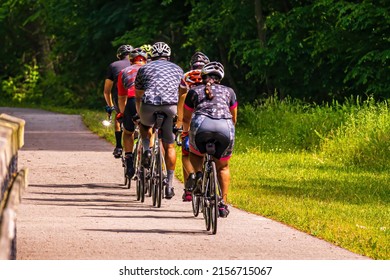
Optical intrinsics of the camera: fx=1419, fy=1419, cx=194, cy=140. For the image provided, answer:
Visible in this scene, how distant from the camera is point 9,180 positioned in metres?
9.17

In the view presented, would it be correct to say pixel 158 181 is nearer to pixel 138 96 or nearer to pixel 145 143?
pixel 145 143

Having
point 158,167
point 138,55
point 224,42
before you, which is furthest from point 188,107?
point 224,42

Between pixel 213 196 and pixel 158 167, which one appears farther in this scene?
pixel 158 167

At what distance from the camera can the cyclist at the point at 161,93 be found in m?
16.1

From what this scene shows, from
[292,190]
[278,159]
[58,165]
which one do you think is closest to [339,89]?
[278,159]

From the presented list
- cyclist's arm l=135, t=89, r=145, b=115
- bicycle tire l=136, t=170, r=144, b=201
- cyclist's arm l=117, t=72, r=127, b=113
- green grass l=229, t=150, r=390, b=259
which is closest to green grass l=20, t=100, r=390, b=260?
green grass l=229, t=150, r=390, b=259

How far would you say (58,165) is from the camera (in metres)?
22.2

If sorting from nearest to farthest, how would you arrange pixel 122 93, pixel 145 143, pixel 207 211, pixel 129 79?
pixel 207 211
pixel 145 143
pixel 129 79
pixel 122 93

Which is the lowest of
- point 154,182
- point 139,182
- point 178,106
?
point 139,182

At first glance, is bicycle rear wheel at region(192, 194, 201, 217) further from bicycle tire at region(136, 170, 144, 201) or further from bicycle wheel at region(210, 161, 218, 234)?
→ bicycle tire at region(136, 170, 144, 201)

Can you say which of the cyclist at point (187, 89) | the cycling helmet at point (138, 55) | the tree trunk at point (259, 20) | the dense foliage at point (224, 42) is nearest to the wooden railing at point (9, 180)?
the cyclist at point (187, 89)

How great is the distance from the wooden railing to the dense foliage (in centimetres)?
2275

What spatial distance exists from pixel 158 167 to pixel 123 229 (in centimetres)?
233
